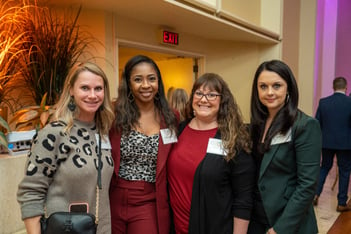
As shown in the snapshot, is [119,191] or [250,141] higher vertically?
[250,141]

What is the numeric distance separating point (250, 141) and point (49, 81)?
157 cm

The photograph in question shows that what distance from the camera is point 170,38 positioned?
3.58 meters

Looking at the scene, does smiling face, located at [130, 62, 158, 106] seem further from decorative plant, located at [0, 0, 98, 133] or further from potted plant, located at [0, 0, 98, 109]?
potted plant, located at [0, 0, 98, 109]

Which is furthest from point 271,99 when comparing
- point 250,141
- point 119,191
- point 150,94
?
point 119,191

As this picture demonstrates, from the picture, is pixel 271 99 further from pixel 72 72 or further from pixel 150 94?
pixel 72 72

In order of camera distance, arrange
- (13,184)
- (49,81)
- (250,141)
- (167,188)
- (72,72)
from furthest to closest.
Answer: (49,81) → (13,184) → (167,188) → (250,141) → (72,72)

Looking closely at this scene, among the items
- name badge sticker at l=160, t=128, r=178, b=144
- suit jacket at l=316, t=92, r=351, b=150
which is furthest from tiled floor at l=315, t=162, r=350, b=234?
name badge sticker at l=160, t=128, r=178, b=144

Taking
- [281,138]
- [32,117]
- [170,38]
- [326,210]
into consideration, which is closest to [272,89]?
[281,138]

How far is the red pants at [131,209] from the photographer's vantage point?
1.55 metres

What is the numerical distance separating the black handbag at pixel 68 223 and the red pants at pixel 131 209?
1.13ft

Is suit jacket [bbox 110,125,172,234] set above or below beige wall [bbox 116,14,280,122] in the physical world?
below

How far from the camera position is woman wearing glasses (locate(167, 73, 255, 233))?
142 centimetres

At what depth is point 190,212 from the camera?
1465 mm

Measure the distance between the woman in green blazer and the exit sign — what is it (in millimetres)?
2185
